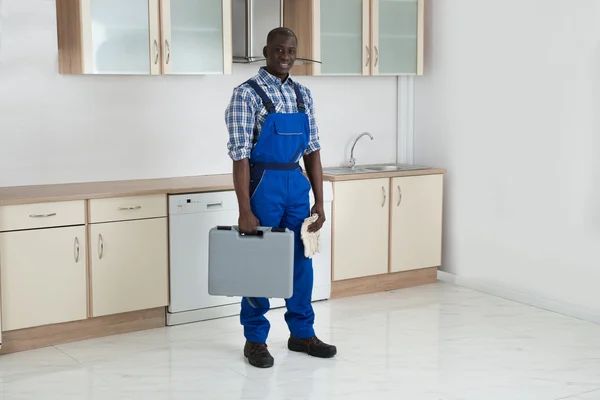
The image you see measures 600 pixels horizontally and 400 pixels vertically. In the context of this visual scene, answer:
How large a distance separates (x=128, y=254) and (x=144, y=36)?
1195 mm

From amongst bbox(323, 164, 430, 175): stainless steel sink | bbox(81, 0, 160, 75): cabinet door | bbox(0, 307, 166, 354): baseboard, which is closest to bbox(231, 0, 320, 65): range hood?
bbox(81, 0, 160, 75): cabinet door

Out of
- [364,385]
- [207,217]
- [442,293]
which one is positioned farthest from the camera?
[442,293]

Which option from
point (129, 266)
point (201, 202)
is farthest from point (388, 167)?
point (129, 266)

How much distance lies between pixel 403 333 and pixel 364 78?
2.09 meters

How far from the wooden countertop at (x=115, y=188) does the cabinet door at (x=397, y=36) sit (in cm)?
88

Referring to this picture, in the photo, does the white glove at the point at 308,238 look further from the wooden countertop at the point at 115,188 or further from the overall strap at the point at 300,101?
the wooden countertop at the point at 115,188

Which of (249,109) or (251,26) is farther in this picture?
(251,26)

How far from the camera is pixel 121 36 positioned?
15.3 ft

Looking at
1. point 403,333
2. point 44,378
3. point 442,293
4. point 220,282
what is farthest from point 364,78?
point 44,378

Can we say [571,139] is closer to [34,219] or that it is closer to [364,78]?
[364,78]

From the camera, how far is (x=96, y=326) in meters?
4.61

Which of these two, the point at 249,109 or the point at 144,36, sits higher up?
the point at 144,36

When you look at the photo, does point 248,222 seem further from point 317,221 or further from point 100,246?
point 100,246

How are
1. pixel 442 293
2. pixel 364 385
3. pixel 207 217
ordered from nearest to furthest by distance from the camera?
pixel 364 385 → pixel 207 217 → pixel 442 293
